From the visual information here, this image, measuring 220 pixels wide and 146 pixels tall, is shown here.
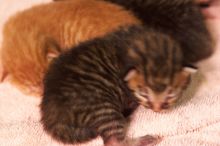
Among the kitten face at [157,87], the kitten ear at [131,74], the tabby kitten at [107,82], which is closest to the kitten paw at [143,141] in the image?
the tabby kitten at [107,82]

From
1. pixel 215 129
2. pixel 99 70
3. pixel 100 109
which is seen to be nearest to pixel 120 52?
pixel 99 70

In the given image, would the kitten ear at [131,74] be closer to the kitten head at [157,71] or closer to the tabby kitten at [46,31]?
the kitten head at [157,71]

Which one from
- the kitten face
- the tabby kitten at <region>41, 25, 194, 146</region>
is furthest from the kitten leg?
the kitten face

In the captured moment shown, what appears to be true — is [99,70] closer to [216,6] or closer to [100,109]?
[100,109]

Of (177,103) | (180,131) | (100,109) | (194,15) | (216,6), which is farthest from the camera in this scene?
(216,6)

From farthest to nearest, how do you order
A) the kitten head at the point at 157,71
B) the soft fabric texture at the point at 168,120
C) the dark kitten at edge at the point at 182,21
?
1. the dark kitten at edge at the point at 182,21
2. the soft fabric texture at the point at 168,120
3. the kitten head at the point at 157,71

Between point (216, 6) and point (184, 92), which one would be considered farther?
point (216, 6)
